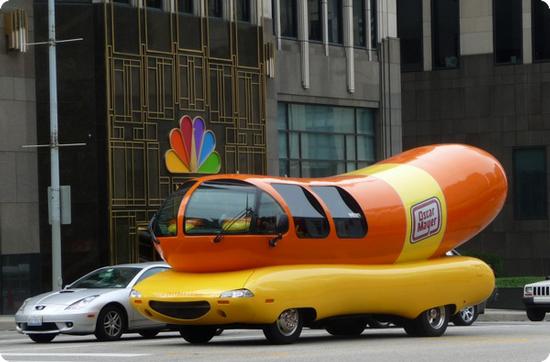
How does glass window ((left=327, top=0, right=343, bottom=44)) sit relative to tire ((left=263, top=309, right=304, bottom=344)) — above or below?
above

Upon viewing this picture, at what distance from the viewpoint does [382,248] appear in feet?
66.7

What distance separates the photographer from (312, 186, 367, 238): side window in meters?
19.8

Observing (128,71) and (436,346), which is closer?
(436,346)

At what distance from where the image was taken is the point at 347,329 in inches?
864

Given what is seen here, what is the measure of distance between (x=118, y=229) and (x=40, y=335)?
13.4 meters

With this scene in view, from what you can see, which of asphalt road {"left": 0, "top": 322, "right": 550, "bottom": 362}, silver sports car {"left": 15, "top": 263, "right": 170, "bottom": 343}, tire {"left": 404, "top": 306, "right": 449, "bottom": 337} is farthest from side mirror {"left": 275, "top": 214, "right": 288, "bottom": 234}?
silver sports car {"left": 15, "top": 263, "right": 170, "bottom": 343}

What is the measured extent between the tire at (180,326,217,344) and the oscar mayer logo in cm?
336

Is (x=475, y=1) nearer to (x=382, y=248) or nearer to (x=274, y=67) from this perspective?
Answer: (x=274, y=67)

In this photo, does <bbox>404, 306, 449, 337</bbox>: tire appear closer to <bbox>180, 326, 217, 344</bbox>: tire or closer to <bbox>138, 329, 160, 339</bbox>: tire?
<bbox>180, 326, 217, 344</bbox>: tire

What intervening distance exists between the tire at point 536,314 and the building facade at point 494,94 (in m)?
22.0

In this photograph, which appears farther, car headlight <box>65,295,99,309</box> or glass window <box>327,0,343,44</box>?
glass window <box>327,0,343,44</box>

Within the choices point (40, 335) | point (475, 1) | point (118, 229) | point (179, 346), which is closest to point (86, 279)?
point (40, 335)

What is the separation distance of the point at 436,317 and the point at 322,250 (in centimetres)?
258

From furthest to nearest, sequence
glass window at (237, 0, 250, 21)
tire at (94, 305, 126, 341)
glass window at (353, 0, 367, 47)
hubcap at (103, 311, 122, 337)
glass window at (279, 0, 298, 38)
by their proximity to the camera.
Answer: glass window at (353, 0, 367, 47)
glass window at (279, 0, 298, 38)
glass window at (237, 0, 250, 21)
hubcap at (103, 311, 122, 337)
tire at (94, 305, 126, 341)
